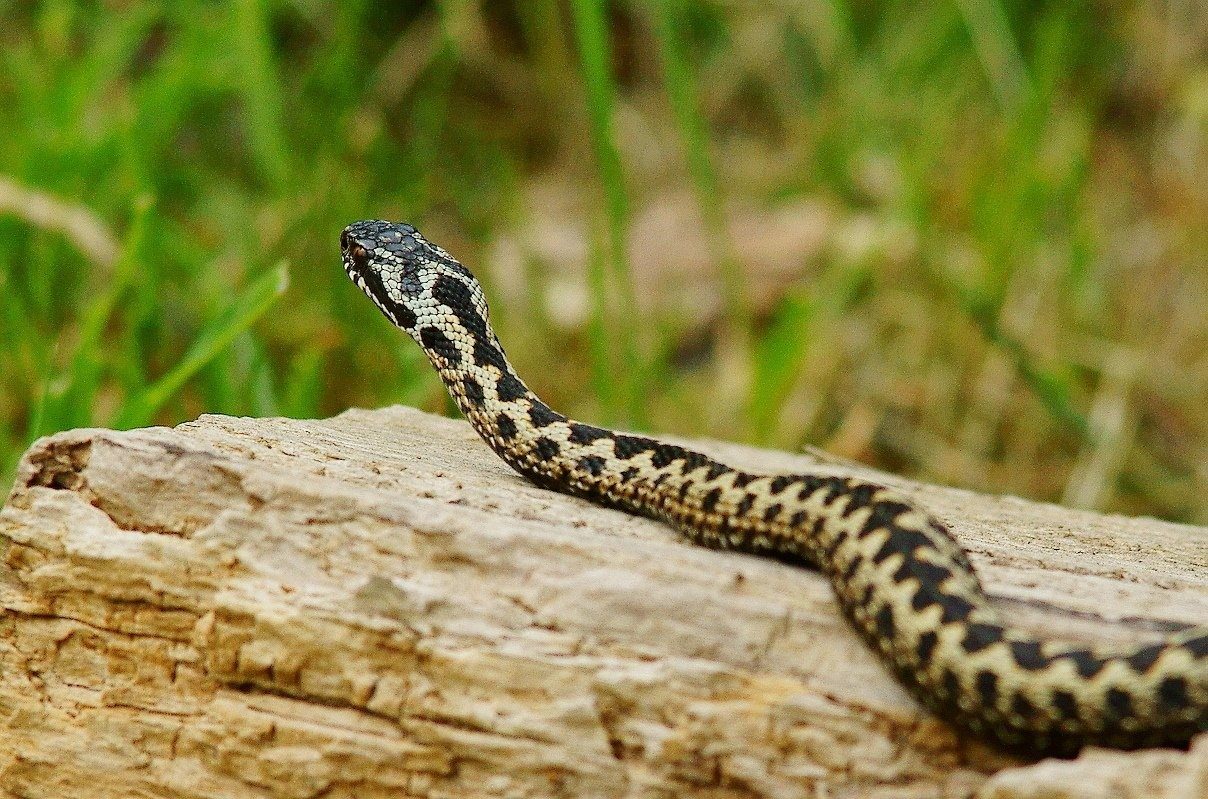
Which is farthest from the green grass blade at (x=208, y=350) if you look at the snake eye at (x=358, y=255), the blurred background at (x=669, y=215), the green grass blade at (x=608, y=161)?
the green grass blade at (x=608, y=161)

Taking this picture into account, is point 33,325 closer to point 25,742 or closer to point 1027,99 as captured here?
point 25,742

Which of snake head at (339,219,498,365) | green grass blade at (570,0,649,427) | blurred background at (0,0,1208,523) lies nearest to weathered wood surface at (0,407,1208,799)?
snake head at (339,219,498,365)

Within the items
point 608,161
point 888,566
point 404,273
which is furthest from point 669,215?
point 888,566

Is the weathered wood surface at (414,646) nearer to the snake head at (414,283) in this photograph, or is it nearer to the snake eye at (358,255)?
the snake head at (414,283)

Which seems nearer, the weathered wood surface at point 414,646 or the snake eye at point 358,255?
the weathered wood surface at point 414,646

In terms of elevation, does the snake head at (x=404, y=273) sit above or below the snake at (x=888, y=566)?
above

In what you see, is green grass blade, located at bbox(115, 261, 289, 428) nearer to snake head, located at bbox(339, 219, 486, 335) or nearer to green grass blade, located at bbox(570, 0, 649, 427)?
snake head, located at bbox(339, 219, 486, 335)

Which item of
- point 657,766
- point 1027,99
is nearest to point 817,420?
point 1027,99
